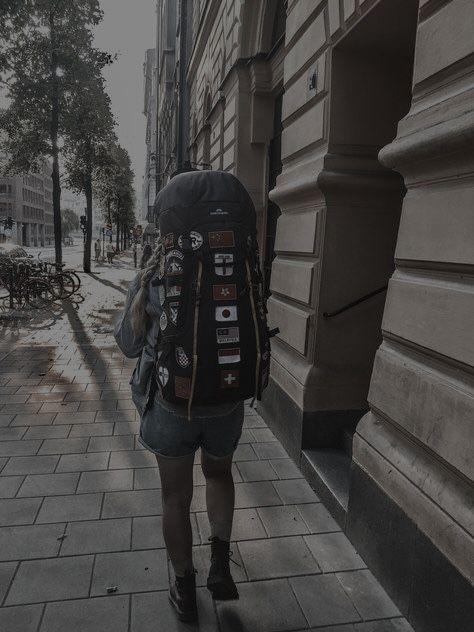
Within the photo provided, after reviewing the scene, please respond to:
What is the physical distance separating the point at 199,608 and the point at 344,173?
2942 millimetres

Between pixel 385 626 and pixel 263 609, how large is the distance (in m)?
0.57

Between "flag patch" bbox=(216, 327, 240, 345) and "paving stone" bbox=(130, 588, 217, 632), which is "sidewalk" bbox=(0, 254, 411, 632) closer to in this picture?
"paving stone" bbox=(130, 588, 217, 632)

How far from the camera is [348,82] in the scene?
3.79 meters

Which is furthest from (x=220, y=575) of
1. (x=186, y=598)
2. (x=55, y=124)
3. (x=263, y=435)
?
(x=55, y=124)

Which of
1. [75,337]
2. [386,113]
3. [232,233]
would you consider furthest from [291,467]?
[75,337]

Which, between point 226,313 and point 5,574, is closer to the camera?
point 226,313

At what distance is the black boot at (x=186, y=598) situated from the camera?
7.58 ft

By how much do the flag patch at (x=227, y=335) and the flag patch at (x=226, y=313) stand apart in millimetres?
39

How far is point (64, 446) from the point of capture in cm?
417

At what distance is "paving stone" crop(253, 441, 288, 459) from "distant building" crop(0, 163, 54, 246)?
7060 centimetres

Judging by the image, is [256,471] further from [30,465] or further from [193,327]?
[193,327]

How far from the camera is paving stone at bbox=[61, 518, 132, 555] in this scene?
9.27 feet

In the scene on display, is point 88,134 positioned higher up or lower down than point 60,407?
higher up

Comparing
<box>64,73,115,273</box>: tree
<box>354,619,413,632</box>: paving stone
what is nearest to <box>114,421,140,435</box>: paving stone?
<box>354,619,413,632</box>: paving stone
